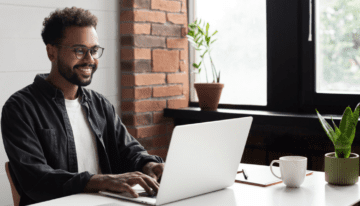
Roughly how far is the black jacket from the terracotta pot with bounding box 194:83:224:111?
0.82 m

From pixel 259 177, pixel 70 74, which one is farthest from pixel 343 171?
pixel 70 74

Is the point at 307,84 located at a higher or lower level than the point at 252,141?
higher

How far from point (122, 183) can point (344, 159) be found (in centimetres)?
75

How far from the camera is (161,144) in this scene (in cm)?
295

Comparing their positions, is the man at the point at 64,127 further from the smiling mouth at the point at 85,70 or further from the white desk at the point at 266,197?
the white desk at the point at 266,197

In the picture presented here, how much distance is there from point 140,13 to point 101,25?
257mm

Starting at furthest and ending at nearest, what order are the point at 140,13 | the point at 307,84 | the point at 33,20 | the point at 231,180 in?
the point at 140,13 < the point at 307,84 < the point at 33,20 < the point at 231,180

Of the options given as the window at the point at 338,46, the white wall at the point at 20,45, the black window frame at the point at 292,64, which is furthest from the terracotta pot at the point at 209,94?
the white wall at the point at 20,45

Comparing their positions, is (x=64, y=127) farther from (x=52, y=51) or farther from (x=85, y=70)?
(x=52, y=51)

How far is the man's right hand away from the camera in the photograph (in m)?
1.38

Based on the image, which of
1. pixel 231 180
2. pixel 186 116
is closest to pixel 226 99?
pixel 186 116

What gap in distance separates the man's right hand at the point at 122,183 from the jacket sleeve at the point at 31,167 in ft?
0.11

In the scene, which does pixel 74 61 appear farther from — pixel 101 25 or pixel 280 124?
pixel 280 124

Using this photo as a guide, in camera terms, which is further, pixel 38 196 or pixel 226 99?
pixel 226 99
